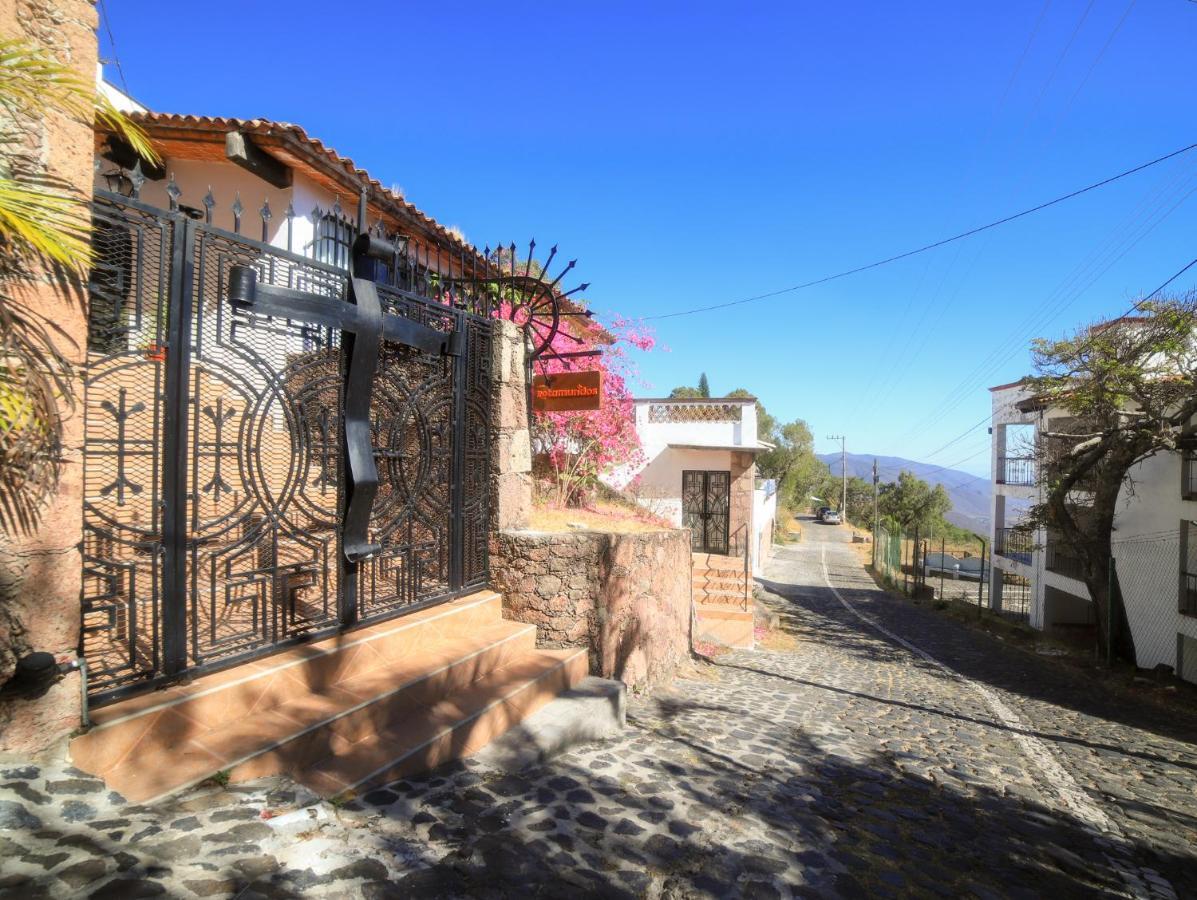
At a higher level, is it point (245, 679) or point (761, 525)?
point (245, 679)

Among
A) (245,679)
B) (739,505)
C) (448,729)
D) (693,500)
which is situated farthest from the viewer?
(693,500)

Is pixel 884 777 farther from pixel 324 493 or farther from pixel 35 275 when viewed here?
pixel 35 275

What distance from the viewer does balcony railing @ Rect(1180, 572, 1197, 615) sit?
39.8 feet

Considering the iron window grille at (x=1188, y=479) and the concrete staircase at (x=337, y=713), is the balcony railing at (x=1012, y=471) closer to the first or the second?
the iron window grille at (x=1188, y=479)

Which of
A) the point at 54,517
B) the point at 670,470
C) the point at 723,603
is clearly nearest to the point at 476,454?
the point at 54,517

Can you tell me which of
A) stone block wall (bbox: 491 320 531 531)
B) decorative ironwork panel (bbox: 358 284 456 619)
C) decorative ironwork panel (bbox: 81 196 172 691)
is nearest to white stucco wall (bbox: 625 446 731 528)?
stone block wall (bbox: 491 320 531 531)

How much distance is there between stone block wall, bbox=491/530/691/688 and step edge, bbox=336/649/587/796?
14.1 inches

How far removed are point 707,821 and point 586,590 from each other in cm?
237

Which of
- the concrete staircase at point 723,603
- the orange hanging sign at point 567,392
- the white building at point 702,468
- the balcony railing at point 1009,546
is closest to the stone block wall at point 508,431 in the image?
the orange hanging sign at point 567,392

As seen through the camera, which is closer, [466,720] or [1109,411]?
[466,720]

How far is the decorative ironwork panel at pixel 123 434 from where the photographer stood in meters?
2.75

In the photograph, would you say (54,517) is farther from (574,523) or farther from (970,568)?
(970,568)

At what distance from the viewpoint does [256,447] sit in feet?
11.1

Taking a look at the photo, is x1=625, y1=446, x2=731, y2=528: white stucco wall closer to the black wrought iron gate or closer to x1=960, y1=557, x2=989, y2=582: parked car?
the black wrought iron gate
